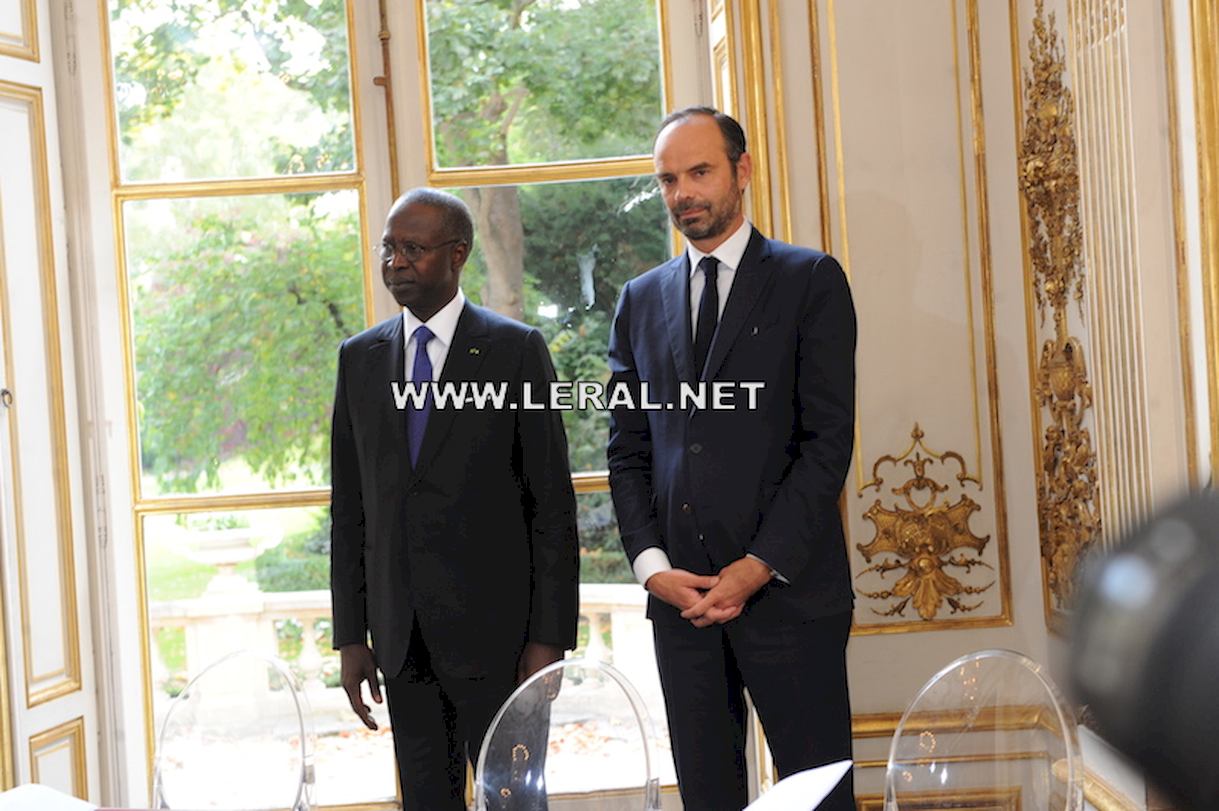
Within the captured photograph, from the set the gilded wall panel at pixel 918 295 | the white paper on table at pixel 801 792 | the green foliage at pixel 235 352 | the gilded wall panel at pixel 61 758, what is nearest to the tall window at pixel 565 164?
the green foliage at pixel 235 352

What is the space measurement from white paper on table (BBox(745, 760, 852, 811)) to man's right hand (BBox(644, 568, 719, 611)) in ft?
3.89

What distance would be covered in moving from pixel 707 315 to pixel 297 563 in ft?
5.02

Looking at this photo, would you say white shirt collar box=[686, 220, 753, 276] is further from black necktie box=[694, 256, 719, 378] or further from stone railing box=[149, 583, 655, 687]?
stone railing box=[149, 583, 655, 687]

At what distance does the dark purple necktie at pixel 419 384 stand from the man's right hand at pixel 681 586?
49cm

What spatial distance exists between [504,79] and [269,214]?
695 millimetres

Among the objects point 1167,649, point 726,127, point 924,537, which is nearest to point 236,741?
point 726,127

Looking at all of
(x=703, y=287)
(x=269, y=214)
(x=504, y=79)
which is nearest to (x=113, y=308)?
(x=269, y=214)

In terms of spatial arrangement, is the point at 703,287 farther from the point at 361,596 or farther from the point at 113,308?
the point at 113,308

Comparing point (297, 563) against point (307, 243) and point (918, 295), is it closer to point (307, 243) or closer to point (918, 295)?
point (307, 243)

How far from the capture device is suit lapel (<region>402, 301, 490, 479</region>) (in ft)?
7.81

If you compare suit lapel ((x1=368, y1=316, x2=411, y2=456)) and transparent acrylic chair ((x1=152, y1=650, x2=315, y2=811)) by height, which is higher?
suit lapel ((x1=368, y1=316, x2=411, y2=456))

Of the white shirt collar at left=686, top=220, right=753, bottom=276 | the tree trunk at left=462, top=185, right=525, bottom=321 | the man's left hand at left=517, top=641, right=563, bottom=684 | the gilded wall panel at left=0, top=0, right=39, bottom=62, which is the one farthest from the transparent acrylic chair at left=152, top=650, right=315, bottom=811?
the gilded wall panel at left=0, top=0, right=39, bottom=62

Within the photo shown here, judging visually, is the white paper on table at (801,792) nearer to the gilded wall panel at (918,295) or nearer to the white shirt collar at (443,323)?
the white shirt collar at (443,323)

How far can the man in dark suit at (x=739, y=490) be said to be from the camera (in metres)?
2.33
